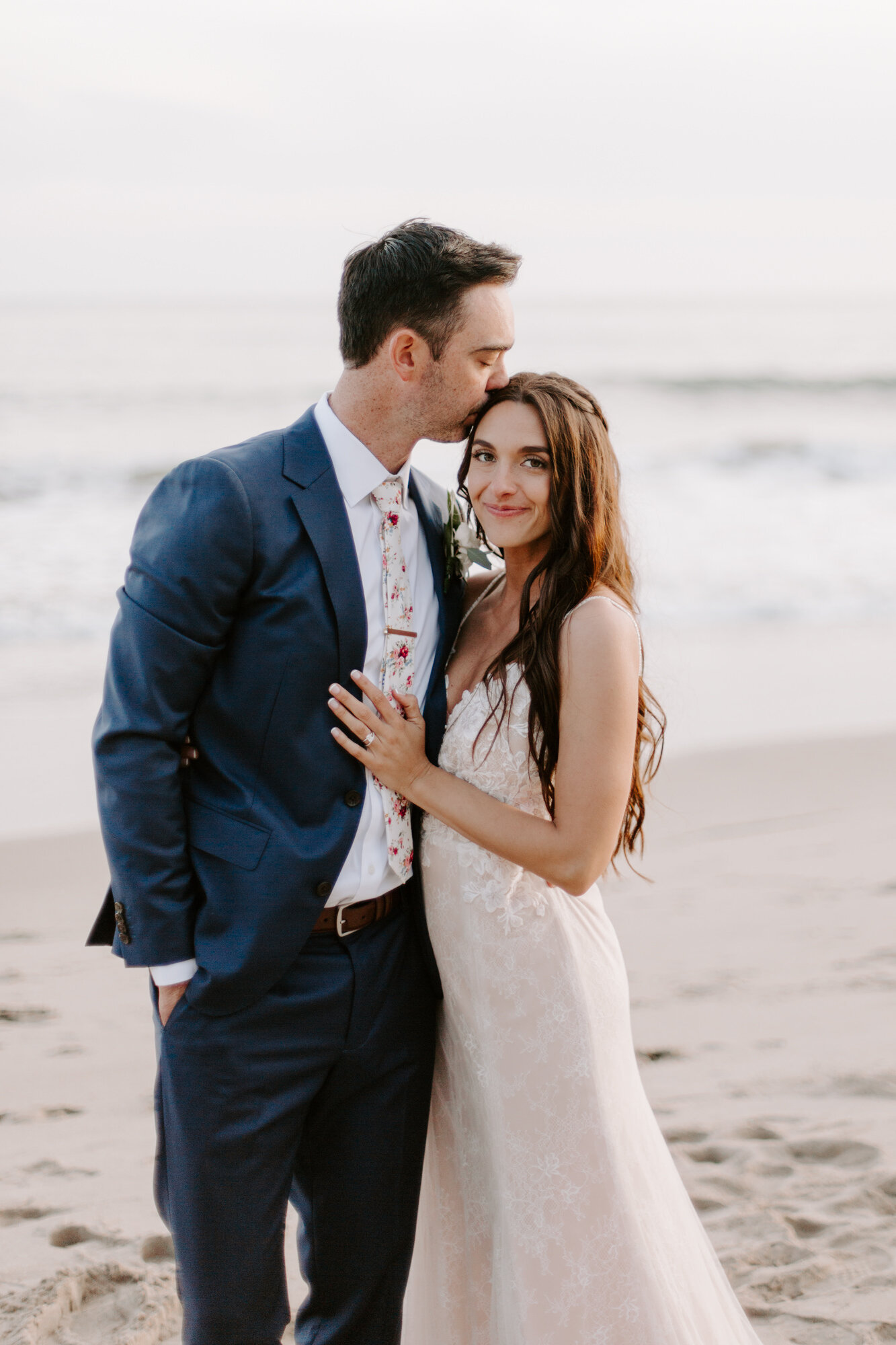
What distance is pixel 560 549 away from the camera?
2.56m

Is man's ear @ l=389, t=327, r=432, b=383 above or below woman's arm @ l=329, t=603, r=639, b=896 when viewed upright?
above

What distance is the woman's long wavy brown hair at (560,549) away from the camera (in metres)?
2.48

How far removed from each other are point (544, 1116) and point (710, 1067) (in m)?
1.96

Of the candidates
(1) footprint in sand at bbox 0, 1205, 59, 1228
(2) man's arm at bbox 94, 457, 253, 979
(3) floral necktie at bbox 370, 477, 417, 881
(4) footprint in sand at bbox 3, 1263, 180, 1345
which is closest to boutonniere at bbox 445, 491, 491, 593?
(3) floral necktie at bbox 370, 477, 417, 881

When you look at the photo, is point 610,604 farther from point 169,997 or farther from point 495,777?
point 169,997

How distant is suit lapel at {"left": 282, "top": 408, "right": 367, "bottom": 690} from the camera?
222 centimetres

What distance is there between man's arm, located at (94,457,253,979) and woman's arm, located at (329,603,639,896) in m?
0.41

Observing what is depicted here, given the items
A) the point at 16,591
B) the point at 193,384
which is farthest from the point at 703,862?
the point at 193,384

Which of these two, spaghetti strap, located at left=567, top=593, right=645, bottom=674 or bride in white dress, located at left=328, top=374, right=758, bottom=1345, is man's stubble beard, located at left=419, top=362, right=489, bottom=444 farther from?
spaghetti strap, located at left=567, top=593, right=645, bottom=674

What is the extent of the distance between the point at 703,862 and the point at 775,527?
8.17m

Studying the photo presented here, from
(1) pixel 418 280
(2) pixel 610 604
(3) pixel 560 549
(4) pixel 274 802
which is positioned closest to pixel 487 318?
(1) pixel 418 280

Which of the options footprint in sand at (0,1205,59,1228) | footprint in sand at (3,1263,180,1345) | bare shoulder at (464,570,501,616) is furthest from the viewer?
footprint in sand at (0,1205,59,1228)

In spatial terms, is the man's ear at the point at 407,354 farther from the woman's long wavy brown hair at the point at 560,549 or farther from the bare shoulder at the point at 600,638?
the bare shoulder at the point at 600,638

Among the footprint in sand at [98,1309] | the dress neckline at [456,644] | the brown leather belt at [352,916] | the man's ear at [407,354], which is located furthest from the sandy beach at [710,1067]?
the man's ear at [407,354]
